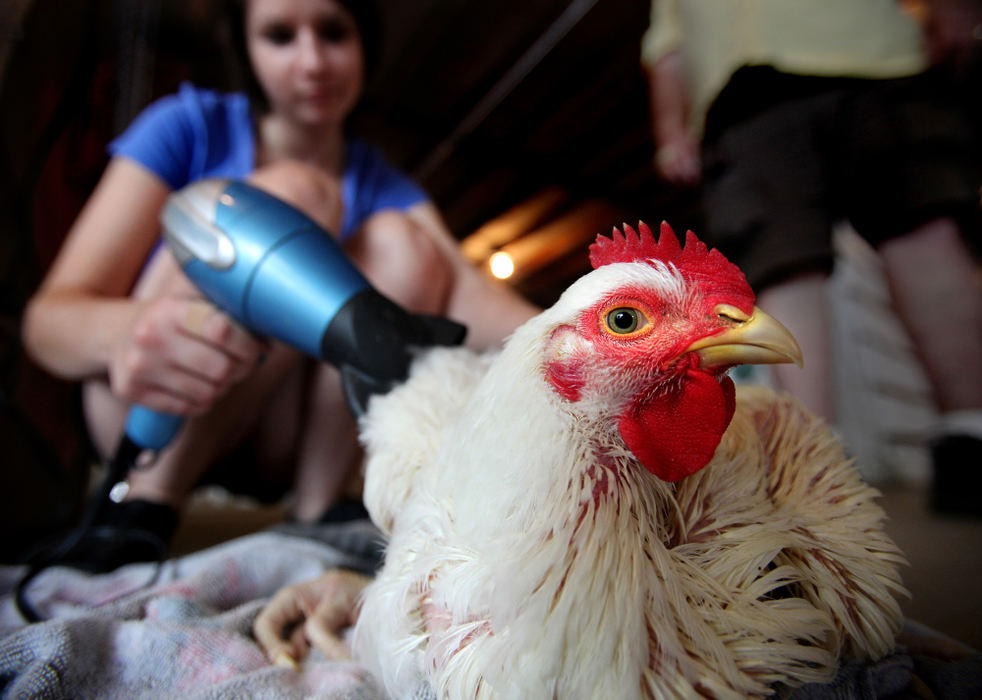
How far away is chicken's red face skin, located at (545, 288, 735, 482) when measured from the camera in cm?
37

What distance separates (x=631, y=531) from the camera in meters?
0.36

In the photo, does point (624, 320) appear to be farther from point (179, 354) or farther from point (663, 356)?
point (179, 354)

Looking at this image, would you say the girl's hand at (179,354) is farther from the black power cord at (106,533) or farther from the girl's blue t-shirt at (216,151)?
A: the girl's blue t-shirt at (216,151)

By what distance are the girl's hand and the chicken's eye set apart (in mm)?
551

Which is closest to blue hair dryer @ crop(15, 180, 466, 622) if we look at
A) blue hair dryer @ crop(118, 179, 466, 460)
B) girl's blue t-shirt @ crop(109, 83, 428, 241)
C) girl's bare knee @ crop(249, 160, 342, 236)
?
blue hair dryer @ crop(118, 179, 466, 460)

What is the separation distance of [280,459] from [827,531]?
106 cm

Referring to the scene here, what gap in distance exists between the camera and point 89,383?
→ 37.6 inches

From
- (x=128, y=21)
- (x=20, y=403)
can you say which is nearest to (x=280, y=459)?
(x=20, y=403)

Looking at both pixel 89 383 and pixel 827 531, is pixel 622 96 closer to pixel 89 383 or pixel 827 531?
pixel 827 531

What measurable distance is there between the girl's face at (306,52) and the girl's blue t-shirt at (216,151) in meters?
0.13

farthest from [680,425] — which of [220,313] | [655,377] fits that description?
[220,313]

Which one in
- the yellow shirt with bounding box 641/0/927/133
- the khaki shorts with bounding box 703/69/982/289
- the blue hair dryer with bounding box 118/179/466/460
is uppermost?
the yellow shirt with bounding box 641/0/927/133

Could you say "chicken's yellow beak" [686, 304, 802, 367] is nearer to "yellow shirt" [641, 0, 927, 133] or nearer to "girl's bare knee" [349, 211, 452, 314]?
A: "yellow shirt" [641, 0, 927, 133]

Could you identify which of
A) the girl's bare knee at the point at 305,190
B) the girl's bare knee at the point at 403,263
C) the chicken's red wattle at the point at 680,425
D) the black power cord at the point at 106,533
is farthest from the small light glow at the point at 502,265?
the black power cord at the point at 106,533
